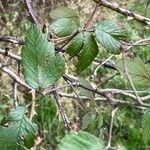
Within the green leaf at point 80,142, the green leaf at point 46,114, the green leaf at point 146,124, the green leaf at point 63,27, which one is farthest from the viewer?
the green leaf at point 46,114

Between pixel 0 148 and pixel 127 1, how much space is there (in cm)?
251

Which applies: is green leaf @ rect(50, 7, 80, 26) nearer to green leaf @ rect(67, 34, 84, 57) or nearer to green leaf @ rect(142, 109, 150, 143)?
green leaf @ rect(67, 34, 84, 57)

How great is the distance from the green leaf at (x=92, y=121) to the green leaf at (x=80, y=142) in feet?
0.70

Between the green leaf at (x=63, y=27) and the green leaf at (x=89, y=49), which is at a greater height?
the green leaf at (x=63, y=27)

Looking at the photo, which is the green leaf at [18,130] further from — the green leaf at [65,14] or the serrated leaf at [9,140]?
the green leaf at [65,14]

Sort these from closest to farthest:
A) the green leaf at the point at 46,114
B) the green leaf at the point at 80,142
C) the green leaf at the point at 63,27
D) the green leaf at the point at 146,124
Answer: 1. the green leaf at the point at 80,142
2. the green leaf at the point at 146,124
3. the green leaf at the point at 63,27
4. the green leaf at the point at 46,114

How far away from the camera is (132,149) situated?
2.51 m

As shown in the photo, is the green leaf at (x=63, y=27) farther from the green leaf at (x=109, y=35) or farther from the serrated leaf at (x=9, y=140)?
the serrated leaf at (x=9, y=140)

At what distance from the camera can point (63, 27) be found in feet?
2.35

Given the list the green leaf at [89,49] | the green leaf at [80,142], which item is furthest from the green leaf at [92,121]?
the green leaf at [80,142]

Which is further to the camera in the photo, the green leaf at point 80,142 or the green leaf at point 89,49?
the green leaf at point 89,49

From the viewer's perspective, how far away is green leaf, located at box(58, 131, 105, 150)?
1.44 ft

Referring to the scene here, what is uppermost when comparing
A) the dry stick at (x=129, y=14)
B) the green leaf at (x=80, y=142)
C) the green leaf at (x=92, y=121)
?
the dry stick at (x=129, y=14)

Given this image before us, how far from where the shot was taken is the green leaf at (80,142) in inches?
17.3
